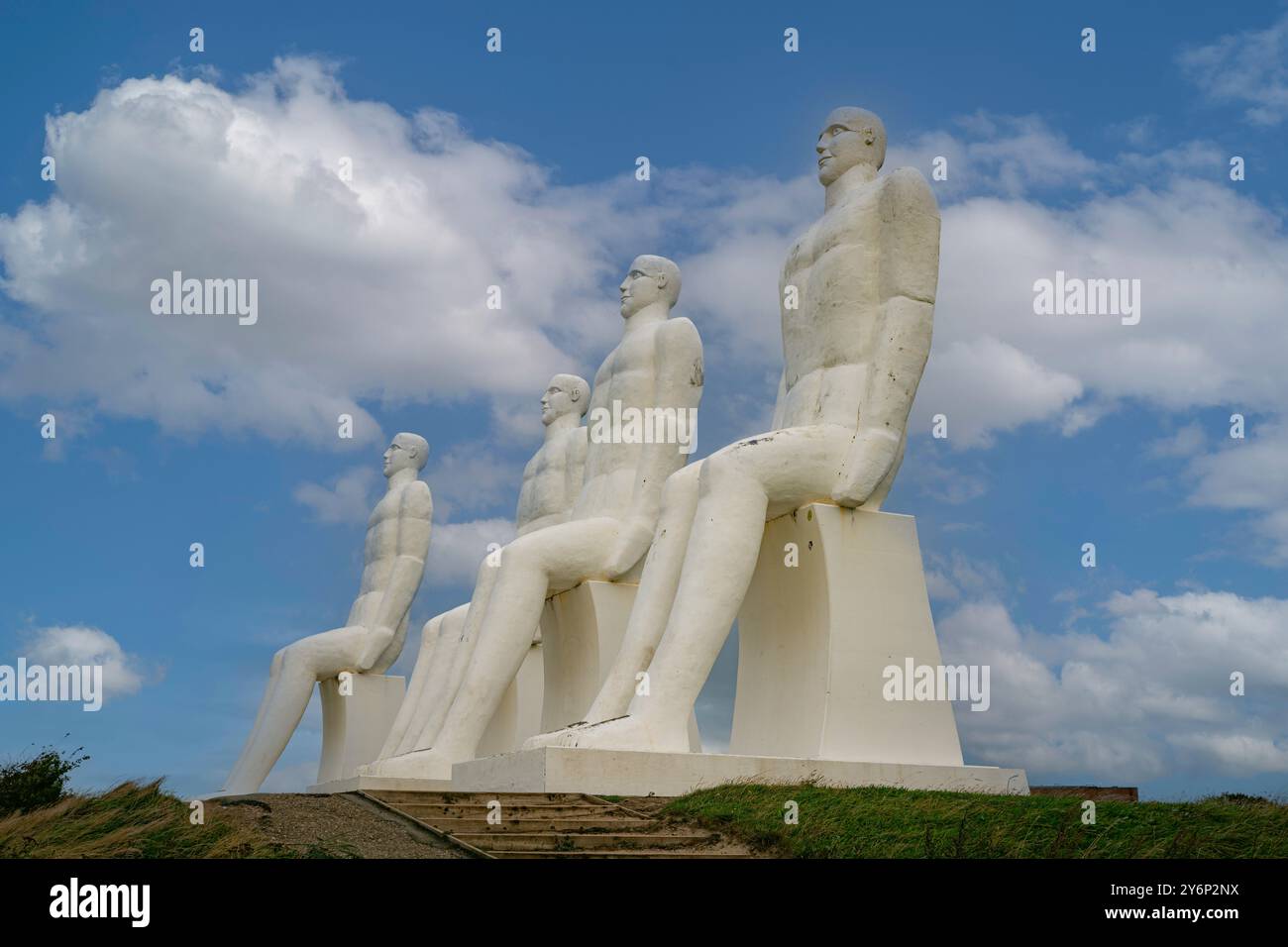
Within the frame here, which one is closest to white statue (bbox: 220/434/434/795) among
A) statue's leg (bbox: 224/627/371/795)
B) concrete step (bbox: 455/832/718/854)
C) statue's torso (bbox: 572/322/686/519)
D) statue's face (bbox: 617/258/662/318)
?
statue's leg (bbox: 224/627/371/795)

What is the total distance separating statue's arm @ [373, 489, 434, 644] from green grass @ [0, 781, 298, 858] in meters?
8.78

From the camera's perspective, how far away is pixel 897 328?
35.1 feet

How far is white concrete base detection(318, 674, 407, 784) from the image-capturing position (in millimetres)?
16938

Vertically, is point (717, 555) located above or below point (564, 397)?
below

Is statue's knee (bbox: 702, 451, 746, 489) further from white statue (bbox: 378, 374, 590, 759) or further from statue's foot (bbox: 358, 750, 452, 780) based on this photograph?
white statue (bbox: 378, 374, 590, 759)

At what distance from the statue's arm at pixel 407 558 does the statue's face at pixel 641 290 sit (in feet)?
15.9

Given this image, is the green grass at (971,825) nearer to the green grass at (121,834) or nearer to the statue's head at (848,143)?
the green grass at (121,834)

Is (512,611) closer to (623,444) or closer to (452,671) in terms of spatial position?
(452,671)

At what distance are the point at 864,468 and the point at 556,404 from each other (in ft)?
20.5

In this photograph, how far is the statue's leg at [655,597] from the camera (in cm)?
1055

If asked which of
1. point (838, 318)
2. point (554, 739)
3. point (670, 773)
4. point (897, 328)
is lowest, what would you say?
point (670, 773)

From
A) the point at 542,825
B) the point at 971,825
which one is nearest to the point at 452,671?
the point at 542,825

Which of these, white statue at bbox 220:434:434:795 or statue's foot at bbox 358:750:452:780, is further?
white statue at bbox 220:434:434:795
